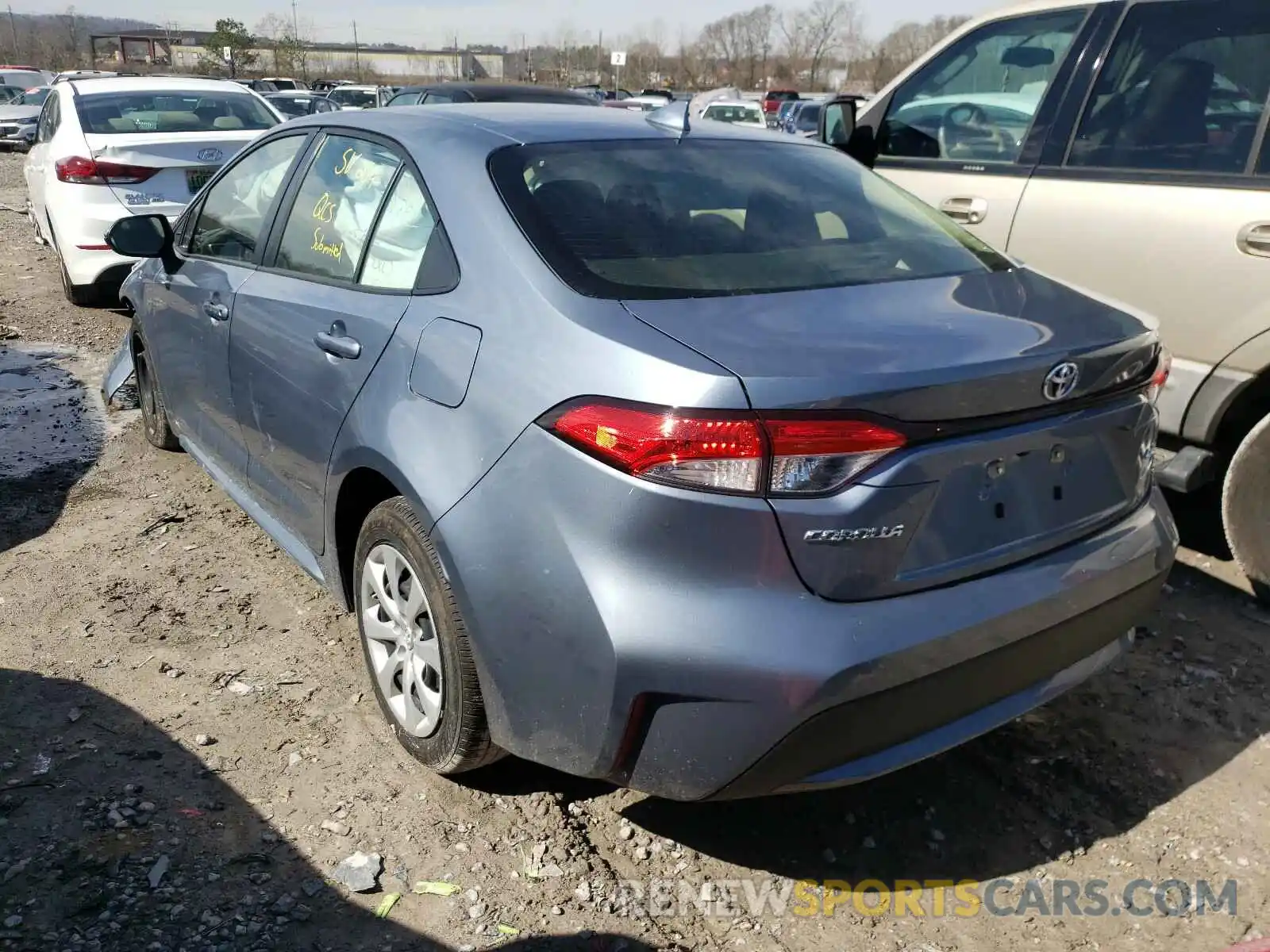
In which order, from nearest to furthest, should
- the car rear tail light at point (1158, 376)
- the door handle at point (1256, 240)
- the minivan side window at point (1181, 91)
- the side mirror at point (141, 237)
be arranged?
the car rear tail light at point (1158, 376), the door handle at point (1256, 240), the minivan side window at point (1181, 91), the side mirror at point (141, 237)

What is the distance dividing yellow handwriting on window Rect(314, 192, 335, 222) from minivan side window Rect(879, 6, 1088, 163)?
9.02ft

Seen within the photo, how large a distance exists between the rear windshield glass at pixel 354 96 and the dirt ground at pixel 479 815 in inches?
1151

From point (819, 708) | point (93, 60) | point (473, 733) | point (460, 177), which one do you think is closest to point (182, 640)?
point (473, 733)

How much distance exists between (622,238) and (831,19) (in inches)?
A: 3674

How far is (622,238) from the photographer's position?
8.23 ft

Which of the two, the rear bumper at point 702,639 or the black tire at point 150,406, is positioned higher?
the rear bumper at point 702,639

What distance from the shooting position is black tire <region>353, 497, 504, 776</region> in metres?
2.41

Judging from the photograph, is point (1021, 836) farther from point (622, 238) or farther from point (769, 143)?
point (769, 143)

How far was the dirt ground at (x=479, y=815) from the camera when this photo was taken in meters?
2.33

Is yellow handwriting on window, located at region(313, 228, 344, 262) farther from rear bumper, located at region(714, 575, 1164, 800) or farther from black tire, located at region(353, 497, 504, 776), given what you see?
rear bumper, located at region(714, 575, 1164, 800)

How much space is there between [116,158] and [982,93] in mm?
5906

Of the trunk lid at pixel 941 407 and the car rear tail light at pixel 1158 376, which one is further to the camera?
the car rear tail light at pixel 1158 376

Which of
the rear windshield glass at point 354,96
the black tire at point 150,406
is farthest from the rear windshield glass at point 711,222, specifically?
the rear windshield glass at point 354,96

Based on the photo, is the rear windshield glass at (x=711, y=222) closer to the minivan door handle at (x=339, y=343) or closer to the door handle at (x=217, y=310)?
the minivan door handle at (x=339, y=343)
